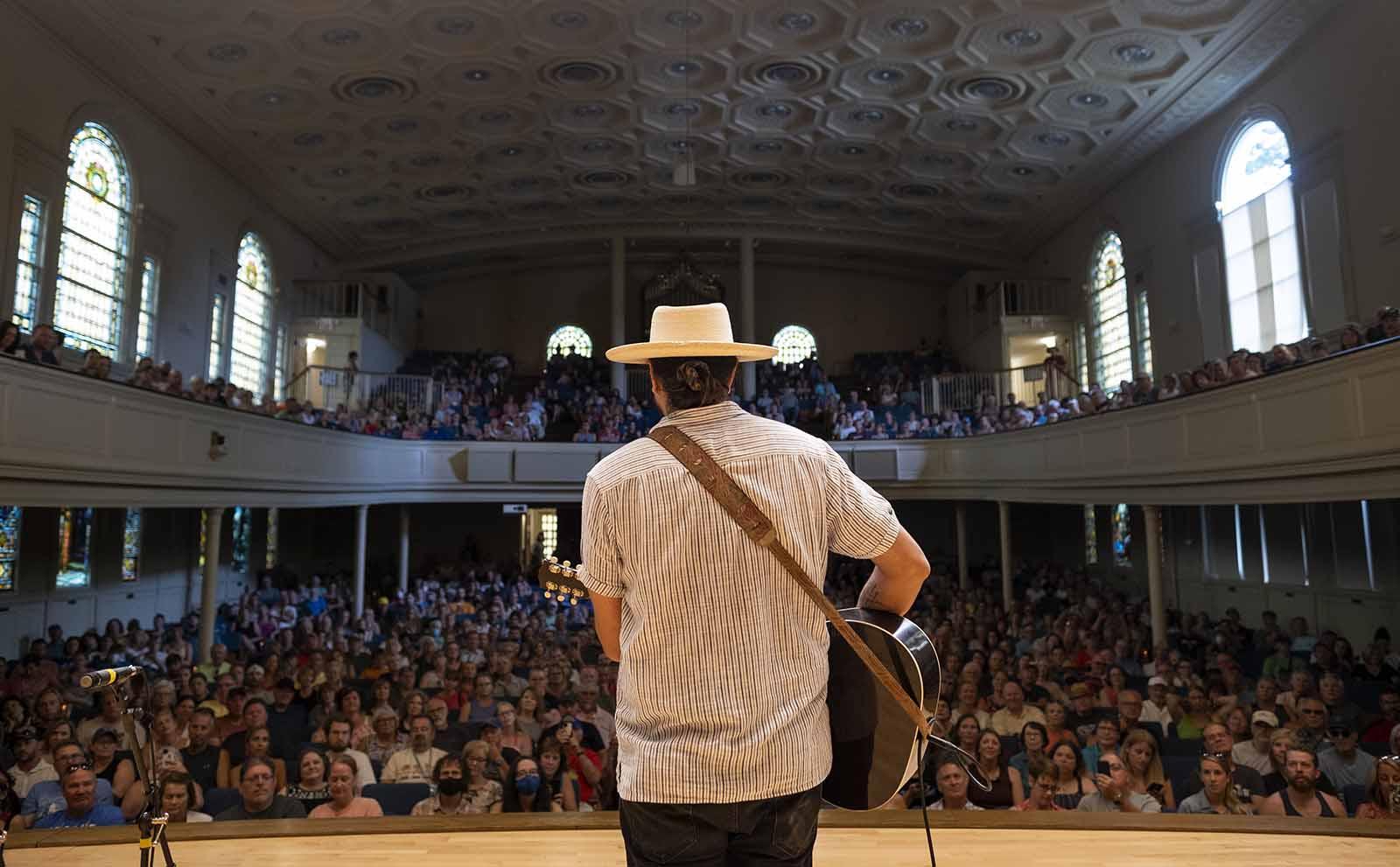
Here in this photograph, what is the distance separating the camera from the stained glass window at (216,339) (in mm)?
19503

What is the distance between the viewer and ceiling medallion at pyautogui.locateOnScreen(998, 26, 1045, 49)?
54.4 feet

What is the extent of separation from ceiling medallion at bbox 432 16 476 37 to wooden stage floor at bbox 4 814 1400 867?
1547 centimetres

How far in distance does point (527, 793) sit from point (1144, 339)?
59.9 feet

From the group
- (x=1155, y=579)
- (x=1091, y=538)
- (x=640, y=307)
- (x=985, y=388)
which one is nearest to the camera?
(x=1155, y=579)

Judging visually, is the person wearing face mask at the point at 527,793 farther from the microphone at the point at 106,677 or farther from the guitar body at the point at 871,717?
the guitar body at the point at 871,717

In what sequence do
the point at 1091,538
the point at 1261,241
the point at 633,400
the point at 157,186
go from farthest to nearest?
the point at 633,400 → the point at 1091,538 → the point at 157,186 → the point at 1261,241

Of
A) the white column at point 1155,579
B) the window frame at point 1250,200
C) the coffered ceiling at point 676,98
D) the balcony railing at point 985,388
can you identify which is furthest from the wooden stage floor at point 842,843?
the balcony railing at point 985,388

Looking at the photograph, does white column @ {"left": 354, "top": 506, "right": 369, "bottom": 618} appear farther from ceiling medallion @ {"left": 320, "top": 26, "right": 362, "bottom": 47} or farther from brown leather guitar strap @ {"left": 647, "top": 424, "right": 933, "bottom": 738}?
brown leather guitar strap @ {"left": 647, "top": 424, "right": 933, "bottom": 738}

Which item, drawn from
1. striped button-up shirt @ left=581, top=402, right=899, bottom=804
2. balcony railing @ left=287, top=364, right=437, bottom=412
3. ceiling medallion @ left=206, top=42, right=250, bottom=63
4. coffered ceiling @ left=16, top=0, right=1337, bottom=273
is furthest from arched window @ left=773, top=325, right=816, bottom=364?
striped button-up shirt @ left=581, top=402, right=899, bottom=804

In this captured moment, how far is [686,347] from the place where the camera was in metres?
1.91

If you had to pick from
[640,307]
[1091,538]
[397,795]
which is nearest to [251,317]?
[640,307]

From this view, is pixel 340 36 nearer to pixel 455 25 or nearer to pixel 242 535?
pixel 455 25

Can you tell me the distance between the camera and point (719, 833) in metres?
1.80

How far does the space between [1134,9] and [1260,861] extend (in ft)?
51.3
